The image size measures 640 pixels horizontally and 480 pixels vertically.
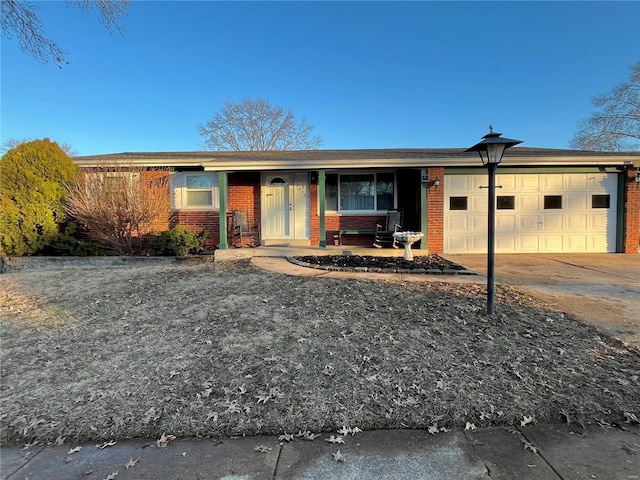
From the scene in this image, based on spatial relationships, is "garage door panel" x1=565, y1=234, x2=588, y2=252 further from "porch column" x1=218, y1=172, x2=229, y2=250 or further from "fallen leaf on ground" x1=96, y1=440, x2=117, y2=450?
"fallen leaf on ground" x1=96, y1=440, x2=117, y2=450

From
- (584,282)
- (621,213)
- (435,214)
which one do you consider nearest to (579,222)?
(621,213)

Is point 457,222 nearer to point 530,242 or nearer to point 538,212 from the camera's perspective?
point 530,242

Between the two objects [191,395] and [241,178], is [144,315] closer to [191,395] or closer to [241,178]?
[191,395]

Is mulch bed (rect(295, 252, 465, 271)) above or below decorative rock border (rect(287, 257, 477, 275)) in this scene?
above

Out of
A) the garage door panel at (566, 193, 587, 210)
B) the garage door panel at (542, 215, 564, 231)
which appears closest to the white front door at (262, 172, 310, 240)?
the garage door panel at (542, 215, 564, 231)

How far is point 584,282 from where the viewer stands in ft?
21.2

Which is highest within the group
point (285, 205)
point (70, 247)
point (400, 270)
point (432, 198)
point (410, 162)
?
point (410, 162)

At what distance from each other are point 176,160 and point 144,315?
634 centimetres

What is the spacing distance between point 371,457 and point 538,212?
980 centimetres

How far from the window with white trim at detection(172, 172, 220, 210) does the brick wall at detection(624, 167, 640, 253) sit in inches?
437

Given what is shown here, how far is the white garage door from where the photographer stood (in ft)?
32.8

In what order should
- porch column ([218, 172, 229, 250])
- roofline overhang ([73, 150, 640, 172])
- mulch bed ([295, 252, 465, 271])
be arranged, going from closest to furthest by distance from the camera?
mulch bed ([295, 252, 465, 271]), porch column ([218, 172, 229, 250]), roofline overhang ([73, 150, 640, 172])

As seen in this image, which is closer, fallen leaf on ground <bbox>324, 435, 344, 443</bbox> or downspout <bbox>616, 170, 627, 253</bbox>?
fallen leaf on ground <bbox>324, 435, 344, 443</bbox>

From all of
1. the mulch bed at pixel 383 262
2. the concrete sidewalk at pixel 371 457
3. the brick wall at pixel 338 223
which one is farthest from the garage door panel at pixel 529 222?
the concrete sidewalk at pixel 371 457
